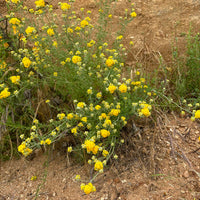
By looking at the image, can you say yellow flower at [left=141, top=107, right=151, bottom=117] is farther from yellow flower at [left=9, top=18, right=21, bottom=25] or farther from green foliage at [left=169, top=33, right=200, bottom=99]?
yellow flower at [left=9, top=18, right=21, bottom=25]

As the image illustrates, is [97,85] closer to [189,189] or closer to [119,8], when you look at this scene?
[189,189]

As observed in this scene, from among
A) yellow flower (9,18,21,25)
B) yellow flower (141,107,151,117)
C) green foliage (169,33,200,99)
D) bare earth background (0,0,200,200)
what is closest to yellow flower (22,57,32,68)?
yellow flower (9,18,21,25)

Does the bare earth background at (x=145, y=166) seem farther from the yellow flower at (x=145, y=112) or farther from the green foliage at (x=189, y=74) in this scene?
the yellow flower at (x=145, y=112)

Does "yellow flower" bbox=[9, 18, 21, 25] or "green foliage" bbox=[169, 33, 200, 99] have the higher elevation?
"yellow flower" bbox=[9, 18, 21, 25]

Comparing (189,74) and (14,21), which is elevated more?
(14,21)

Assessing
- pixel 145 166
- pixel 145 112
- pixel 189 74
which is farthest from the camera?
pixel 189 74

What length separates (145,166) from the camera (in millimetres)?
2471

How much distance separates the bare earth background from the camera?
2268 mm

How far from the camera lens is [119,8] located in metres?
3.97

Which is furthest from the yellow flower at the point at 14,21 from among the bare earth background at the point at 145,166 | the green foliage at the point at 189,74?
the green foliage at the point at 189,74

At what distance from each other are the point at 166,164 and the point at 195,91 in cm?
122

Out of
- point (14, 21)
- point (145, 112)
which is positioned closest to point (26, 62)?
point (14, 21)

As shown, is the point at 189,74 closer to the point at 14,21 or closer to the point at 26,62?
the point at 26,62

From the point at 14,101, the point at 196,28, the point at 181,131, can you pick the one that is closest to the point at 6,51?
the point at 14,101
